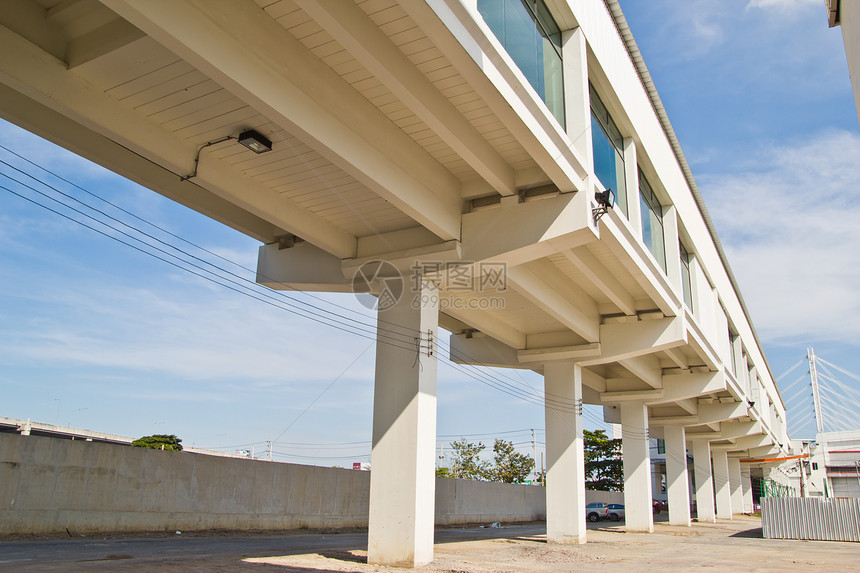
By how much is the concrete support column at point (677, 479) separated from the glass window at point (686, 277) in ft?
52.5

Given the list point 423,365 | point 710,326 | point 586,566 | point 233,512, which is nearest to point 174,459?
point 233,512

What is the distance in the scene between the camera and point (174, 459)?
15.9 m

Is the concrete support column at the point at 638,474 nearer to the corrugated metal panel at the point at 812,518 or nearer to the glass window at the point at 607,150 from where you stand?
the corrugated metal panel at the point at 812,518

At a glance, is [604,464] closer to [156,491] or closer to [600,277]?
[600,277]

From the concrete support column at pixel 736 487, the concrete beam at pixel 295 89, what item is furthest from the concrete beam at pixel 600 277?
the concrete support column at pixel 736 487

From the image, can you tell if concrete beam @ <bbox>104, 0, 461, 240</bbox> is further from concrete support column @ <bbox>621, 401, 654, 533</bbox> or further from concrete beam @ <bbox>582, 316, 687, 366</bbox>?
concrete support column @ <bbox>621, 401, 654, 533</bbox>

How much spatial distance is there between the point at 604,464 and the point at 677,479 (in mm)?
24832

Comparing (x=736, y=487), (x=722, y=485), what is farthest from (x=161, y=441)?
(x=736, y=487)

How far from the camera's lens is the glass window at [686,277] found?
65.6 ft

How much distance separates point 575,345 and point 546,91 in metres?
10.1

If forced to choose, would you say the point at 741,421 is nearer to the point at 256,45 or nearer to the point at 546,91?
the point at 546,91

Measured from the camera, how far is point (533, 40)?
10.1m

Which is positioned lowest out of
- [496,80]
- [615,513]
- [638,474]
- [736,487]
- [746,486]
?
[615,513]

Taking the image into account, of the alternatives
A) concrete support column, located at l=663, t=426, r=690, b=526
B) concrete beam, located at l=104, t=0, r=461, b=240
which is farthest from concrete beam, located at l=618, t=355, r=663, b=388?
concrete beam, located at l=104, t=0, r=461, b=240
